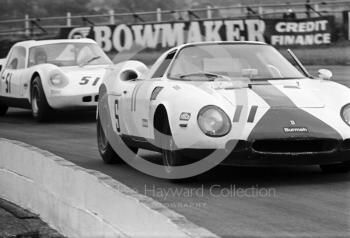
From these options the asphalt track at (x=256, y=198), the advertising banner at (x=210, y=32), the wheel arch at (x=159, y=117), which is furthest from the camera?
the advertising banner at (x=210, y=32)

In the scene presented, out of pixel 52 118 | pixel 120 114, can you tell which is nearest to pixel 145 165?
pixel 120 114

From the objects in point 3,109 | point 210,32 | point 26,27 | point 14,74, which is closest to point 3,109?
point 3,109

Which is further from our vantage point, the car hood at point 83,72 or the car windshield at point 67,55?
the car windshield at point 67,55

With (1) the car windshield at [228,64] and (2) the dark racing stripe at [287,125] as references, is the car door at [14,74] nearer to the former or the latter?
(1) the car windshield at [228,64]

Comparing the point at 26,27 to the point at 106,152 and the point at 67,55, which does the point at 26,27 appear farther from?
the point at 106,152

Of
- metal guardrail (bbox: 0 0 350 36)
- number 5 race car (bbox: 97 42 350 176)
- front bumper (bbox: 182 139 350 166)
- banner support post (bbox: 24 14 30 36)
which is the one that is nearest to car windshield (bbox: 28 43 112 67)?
number 5 race car (bbox: 97 42 350 176)

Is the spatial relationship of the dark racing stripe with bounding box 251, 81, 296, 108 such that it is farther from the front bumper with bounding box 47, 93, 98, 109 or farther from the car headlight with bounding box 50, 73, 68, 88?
the car headlight with bounding box 50, 73, 68, 88

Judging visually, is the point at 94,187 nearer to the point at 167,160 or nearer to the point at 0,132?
the point at 167,160

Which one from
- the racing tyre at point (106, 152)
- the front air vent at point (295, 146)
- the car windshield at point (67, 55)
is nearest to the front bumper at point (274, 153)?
the front air vent at point (295, 146)

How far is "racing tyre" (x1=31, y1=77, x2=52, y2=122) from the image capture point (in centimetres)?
1391

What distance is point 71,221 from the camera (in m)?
6.04

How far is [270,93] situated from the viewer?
7.45 m

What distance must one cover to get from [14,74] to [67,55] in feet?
3.34

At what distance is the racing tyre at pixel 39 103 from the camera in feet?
45.6
